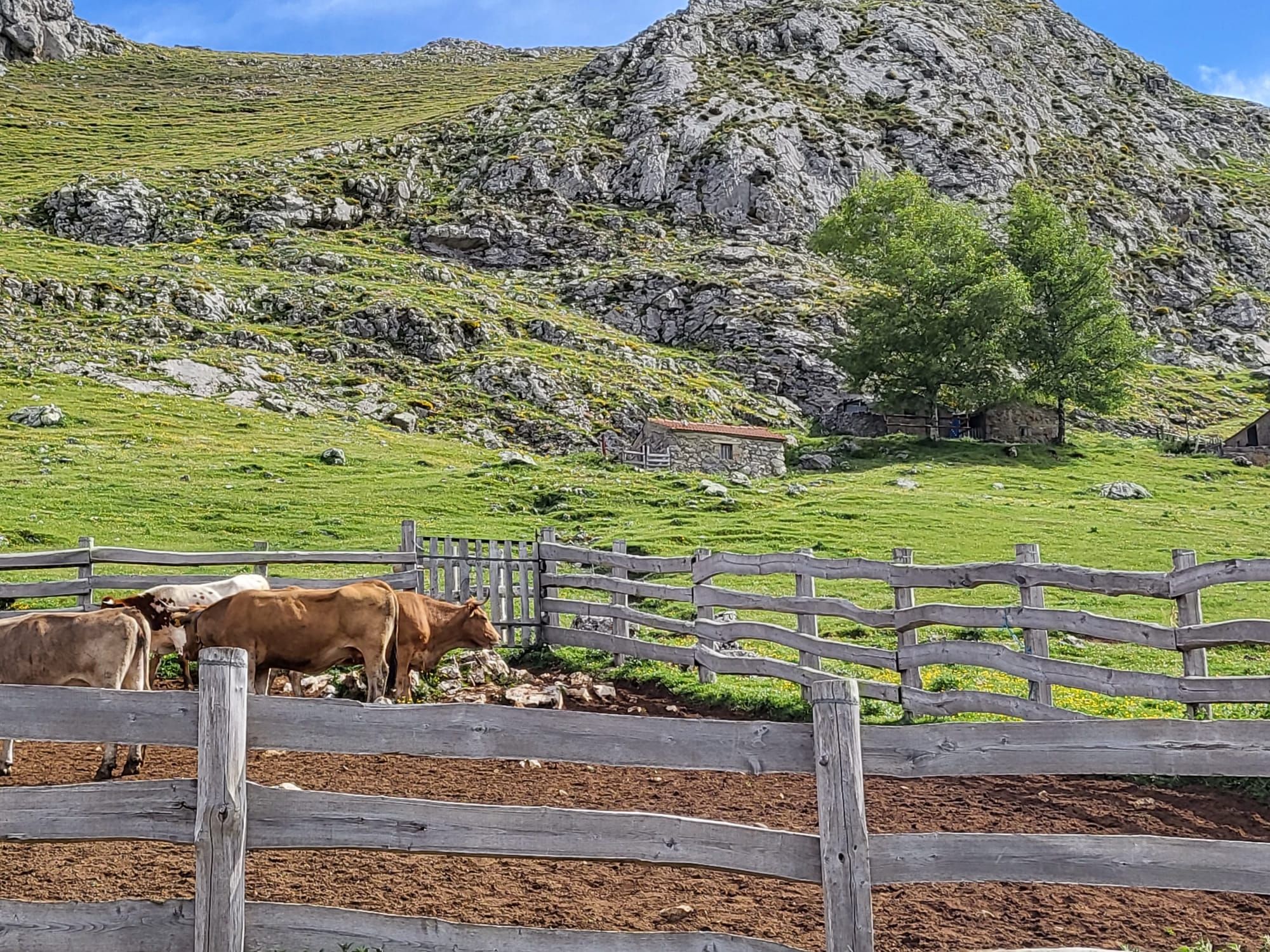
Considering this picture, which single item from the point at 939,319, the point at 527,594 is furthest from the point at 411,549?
the point at 939,319

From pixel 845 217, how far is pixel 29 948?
7578 cm

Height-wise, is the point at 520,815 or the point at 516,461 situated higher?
the point at 516,461

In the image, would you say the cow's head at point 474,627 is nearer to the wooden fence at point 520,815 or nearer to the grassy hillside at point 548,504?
the grassy hillside at point 548,504

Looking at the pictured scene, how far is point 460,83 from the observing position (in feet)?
474

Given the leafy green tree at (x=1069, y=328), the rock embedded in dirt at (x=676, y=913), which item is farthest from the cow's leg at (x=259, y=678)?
the leafy green tree at (x=1069, y=328)

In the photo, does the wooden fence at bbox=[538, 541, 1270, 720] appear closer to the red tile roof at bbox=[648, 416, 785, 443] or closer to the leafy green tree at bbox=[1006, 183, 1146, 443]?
the red tile roof at bbox=[648, 416, 785, 443]

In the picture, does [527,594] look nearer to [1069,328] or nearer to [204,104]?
[1069,328]

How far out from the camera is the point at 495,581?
15312 mm

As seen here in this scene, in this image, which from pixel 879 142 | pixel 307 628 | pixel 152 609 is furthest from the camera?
pixel 879 142

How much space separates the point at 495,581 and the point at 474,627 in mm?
2808

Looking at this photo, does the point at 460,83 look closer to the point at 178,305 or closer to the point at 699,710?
the point at 178,305

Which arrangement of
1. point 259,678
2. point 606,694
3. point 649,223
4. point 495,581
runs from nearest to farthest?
point 259,678 < point 606,694 < point 495,581 < point 649,223

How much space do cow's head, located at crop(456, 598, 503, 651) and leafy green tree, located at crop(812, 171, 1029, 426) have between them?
159ft

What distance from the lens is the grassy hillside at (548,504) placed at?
23.8 metres
